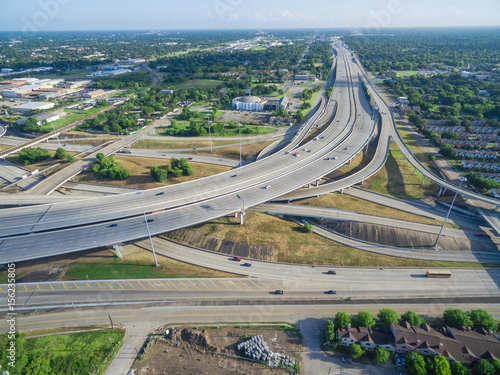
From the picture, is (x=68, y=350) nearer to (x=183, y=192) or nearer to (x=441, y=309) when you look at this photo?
(x=183, y=192)

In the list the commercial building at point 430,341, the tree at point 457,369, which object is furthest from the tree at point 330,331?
the tree at point 457,369

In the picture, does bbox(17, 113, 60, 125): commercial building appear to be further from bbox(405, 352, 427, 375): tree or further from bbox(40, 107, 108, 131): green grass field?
bbox(405, 352, 427, 375): tree

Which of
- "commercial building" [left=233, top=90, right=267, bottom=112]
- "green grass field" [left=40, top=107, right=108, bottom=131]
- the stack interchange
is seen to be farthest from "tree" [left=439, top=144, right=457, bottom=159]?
"green grass field" [left=40, top=107, right=108, bottom=131]

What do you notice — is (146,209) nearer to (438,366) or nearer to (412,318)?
(412,318)

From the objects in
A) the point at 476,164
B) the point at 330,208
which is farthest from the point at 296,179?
the point at 476,164

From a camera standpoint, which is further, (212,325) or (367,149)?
(367,149)

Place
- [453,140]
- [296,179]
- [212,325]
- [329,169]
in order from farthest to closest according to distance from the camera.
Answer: [453,140] → [329,169] → [296,179] → [212,325]
